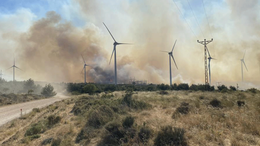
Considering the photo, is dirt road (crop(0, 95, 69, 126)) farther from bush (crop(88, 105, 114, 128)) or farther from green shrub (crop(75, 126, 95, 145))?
green shrub (crop(75, 126, 95, 145))

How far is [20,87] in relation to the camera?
126 meters

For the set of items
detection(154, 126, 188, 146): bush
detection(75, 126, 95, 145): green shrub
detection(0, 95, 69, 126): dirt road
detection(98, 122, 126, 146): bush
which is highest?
detection(154, 126, 188, 146): bush

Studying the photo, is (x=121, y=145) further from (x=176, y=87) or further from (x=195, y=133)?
(x=176, y=87)

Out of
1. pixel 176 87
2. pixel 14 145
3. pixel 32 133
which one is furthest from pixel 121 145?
pixel 176 87

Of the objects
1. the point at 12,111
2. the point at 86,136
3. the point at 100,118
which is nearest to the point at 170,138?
the point at 86,136

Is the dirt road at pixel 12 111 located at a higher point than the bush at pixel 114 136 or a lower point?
lower

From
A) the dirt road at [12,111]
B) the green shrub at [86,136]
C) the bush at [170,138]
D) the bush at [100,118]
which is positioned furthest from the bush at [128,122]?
the dirt road at [12,111]

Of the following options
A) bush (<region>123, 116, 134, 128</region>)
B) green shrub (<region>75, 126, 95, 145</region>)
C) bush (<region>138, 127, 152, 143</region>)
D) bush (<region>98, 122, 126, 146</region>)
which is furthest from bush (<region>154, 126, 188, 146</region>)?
green shrub (<region>75, 126, 95, 145</region>)

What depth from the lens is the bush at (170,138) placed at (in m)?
10.1

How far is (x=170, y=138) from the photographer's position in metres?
10.5

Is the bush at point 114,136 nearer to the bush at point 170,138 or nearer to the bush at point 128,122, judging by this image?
the bush at point 128,122

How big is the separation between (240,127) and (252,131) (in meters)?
0.84

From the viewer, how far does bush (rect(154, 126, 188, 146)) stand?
10.1 metres

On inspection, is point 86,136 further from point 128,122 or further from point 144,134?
point 144,134
